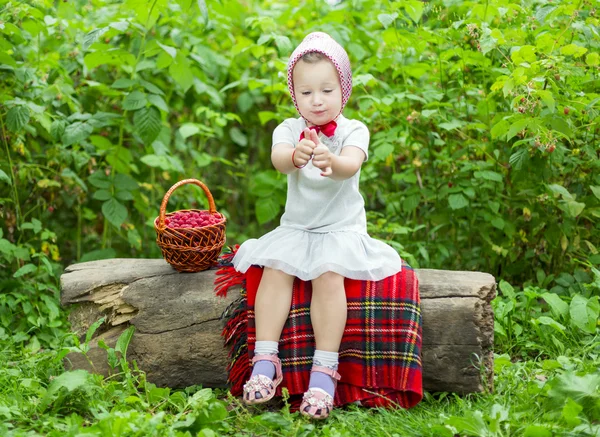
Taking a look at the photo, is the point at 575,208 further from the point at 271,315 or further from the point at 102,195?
the point at 102,195

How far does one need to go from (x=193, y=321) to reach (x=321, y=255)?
24.9 inches

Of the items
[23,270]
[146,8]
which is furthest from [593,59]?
[23,270]

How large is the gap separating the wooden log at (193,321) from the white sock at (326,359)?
40cm

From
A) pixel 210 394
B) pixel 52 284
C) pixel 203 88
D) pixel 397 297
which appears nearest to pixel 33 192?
pixel 52 284

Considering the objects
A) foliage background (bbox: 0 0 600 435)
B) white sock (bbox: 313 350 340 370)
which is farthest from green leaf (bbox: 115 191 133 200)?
white sock (bbox: 313 350 340 370)

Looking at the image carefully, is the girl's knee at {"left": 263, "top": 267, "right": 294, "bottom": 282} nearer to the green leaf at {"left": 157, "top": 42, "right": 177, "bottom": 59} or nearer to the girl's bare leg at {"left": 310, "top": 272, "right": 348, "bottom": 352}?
the girl's bare leg at {"left": 310, "top": 272, "right": 348, "bottom": 352}

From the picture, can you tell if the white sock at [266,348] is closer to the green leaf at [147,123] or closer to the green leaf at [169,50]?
the green leaf at [147,123]

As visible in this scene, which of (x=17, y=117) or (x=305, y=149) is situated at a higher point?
(x=17, y=117)

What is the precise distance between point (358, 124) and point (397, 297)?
0.72 m

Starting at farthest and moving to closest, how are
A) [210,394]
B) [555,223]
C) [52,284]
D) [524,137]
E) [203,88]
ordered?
[203,88], [52,284], [555,223], [524,137], [210,394]

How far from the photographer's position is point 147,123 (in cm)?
378

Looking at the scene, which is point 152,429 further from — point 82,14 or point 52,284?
point 82,14

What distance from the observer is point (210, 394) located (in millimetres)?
2811

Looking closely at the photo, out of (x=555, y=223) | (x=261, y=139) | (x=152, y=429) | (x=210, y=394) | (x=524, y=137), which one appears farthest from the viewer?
(x=261, y=139)
